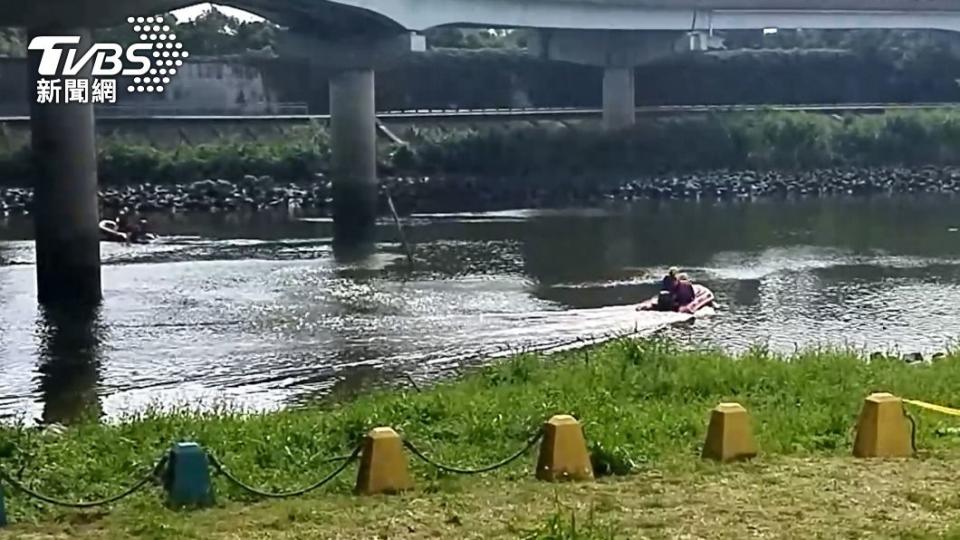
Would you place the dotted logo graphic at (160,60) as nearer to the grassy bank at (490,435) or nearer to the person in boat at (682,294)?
the person in boat at (682,294)

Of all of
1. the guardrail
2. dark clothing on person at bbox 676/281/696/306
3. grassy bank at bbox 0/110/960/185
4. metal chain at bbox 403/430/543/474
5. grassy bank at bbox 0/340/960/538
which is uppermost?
the guardrail

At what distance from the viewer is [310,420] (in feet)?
42.0

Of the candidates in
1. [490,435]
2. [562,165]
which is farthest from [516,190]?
[490,435]

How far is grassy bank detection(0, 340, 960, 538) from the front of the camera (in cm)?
943

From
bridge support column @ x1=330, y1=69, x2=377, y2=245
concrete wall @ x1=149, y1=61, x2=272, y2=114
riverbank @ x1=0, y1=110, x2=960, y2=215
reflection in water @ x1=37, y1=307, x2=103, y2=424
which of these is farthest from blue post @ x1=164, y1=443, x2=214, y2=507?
concrete wall @ x1=149, y1=61, x2=272, y2=114

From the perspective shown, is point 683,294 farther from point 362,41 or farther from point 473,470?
point 362,41

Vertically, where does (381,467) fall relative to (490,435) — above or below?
above

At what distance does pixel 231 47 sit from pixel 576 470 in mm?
62165

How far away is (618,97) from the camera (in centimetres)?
6588

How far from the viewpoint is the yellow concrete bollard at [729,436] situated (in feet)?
34.7

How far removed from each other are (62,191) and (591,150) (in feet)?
110

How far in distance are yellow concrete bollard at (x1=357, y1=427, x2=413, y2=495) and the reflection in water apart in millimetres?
9175

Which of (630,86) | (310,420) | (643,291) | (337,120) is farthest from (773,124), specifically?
(310,420)

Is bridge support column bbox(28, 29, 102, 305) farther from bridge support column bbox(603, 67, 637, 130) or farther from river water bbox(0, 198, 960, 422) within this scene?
bridge support column bbox(603, 67, 637, 130)
